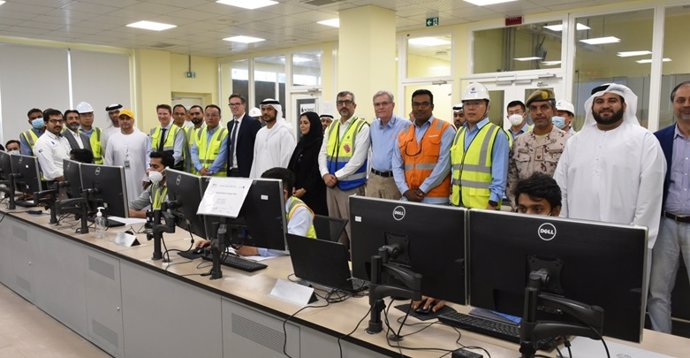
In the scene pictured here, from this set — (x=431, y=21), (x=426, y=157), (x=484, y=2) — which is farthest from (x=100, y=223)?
(x=431, y=21)

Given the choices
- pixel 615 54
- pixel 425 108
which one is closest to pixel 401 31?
pixel 615 54

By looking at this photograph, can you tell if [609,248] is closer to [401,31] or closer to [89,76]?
[401,31]

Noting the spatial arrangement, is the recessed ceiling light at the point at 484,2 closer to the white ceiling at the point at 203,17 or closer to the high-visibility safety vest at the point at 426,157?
the white ceiling at the point at 203,17

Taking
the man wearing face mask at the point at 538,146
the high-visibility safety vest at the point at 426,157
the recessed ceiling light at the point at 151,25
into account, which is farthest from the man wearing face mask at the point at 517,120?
the recessed ceiling light at the point at 151,25

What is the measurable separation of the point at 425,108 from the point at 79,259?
2551mm

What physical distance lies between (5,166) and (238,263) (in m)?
3.35

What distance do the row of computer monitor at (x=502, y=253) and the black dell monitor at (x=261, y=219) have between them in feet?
0.26

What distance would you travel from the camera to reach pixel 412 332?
176 centimetres

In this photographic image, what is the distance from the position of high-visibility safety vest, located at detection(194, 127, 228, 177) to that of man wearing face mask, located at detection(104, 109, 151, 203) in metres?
0.62

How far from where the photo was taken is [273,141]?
4.98 meters

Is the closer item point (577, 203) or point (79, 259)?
point (577, 203)

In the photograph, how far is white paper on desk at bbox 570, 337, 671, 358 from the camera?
1543 millimetres

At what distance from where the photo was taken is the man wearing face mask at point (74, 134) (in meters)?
5.42

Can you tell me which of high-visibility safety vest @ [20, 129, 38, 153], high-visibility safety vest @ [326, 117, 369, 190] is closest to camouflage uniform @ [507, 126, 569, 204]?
high-visibility safety vest @ [326, 117, 369, 190]
